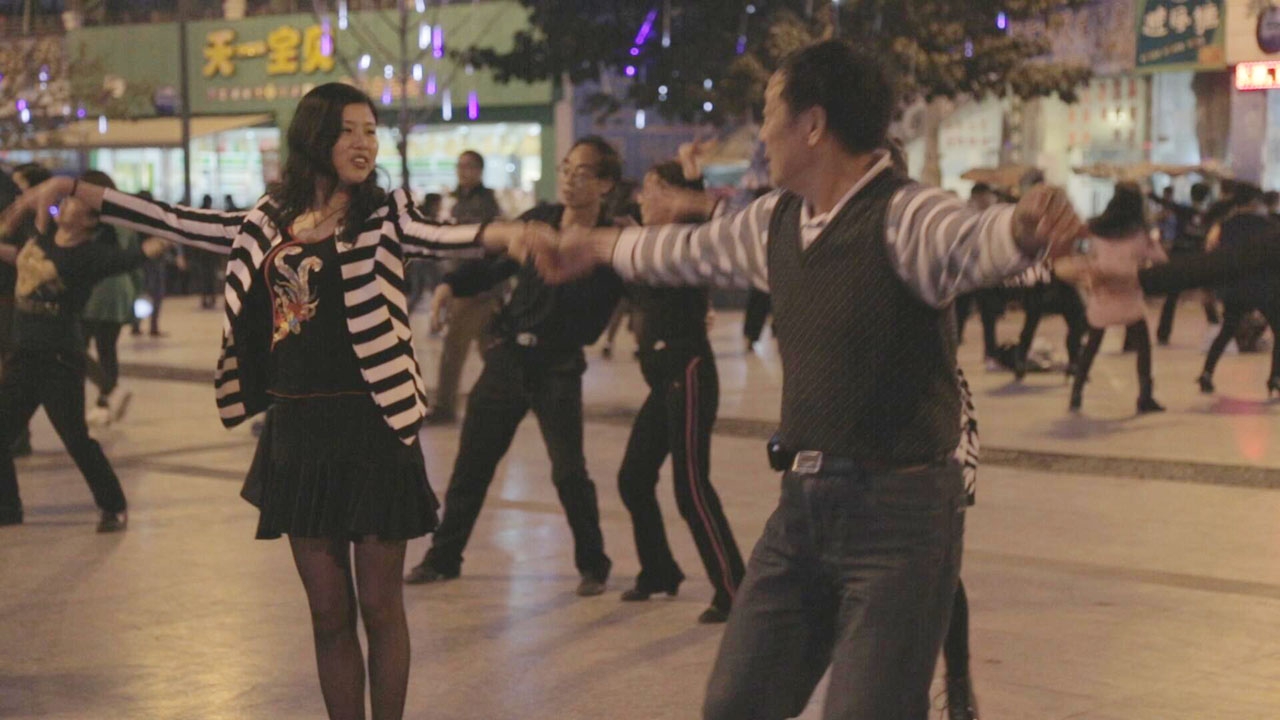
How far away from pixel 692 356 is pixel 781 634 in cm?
329

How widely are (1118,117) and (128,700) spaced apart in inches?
1047

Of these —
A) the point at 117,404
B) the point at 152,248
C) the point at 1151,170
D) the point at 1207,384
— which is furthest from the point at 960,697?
the point at 1151,170

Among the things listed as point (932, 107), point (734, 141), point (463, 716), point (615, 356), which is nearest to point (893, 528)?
point (463, 716)

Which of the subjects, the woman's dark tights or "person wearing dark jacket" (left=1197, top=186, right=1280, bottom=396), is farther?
"person wearing dark jacket" (left=1197, top=186, right=1280, bottom=396)

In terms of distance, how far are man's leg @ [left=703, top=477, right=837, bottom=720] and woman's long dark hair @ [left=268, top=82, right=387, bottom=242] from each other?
5.33ft

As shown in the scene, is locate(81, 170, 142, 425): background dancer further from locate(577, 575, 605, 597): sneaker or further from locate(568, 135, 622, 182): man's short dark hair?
locate(568, 135, 622, 182): man's short dark hair

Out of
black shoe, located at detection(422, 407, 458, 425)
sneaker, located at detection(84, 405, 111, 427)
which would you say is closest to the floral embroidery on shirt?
black shoe, located at detection(422, 407, 458, 425)

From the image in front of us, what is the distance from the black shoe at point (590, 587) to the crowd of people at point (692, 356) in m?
0.01

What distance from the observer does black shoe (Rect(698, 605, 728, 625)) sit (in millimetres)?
7121

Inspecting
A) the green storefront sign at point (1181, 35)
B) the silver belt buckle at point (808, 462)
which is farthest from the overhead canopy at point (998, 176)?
the silver belt buckle at point (808, 462)

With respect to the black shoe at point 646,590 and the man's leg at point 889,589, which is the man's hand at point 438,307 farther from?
the man's leg at point 889,589

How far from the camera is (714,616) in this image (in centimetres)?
714

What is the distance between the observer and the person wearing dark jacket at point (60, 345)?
8969 mm

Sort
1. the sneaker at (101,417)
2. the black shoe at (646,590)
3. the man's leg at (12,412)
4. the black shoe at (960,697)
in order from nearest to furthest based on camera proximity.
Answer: the black shoe at (960,697) → the black shoe at (646,590) → the man's leg at (12,412) → the sneaker at (101,417)
